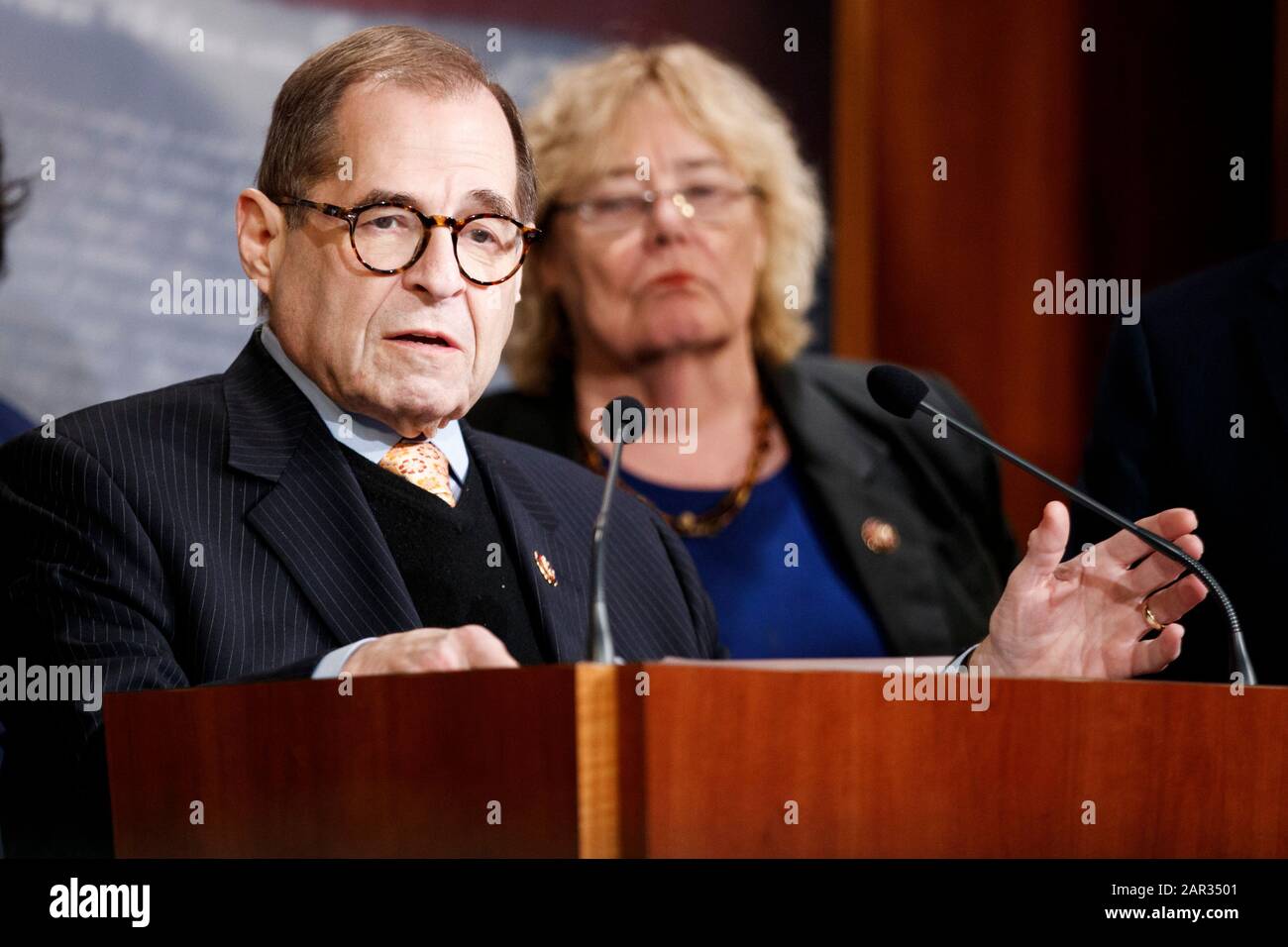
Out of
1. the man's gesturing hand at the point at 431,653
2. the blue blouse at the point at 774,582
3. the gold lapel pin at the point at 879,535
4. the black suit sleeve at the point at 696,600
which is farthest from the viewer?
the gold lapel pin at the point at 879,535

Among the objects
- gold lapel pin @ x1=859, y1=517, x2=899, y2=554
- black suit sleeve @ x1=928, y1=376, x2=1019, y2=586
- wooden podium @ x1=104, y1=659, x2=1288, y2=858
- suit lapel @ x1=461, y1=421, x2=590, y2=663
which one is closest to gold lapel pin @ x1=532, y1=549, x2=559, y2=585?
suit lapel @ x1=461, y1=421, x2=590, y2=663

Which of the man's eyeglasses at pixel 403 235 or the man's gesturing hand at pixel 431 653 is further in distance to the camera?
the man's eyeglasses at pixel 403 235

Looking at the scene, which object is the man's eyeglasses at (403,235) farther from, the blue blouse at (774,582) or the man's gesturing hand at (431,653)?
the blue blouse at (774,582)

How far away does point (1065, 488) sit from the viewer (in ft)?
5.43

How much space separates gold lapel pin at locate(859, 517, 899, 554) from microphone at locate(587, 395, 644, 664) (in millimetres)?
1257

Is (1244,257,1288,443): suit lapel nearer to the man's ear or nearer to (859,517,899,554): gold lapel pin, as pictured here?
(859,517,899,554): gold lapel pin

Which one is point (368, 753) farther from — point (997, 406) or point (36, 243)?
point (997, 406)

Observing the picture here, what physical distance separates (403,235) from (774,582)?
122 centimetres

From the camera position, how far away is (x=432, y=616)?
180 cm

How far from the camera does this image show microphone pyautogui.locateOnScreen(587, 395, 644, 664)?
135 cm

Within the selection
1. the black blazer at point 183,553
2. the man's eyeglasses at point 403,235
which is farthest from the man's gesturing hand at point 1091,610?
the man's eyeglasses at point 403,235

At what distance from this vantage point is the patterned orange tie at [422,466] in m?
1.91
